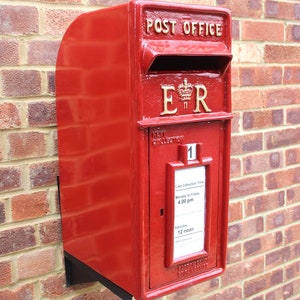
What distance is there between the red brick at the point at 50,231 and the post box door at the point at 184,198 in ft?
1.48

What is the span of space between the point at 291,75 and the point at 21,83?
1.32m

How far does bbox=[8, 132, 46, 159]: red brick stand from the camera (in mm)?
1548

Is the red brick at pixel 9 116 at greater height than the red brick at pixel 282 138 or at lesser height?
greater

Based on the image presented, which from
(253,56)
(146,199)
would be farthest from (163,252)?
(253,56)

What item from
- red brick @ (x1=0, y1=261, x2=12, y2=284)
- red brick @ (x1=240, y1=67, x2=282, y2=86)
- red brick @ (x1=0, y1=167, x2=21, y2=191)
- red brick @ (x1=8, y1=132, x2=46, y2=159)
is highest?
red brick @ (x1=240, y1=67, x2=282, y2=86)

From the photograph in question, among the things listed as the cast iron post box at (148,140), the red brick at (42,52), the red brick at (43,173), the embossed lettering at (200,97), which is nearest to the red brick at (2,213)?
the red brick at (43,173)

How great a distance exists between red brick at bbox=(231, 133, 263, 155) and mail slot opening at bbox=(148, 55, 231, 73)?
2.41 feet

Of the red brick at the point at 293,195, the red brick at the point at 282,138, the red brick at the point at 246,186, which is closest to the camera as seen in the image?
the red brick at the point at 246,186

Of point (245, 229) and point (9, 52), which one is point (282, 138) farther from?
point (9, 52)

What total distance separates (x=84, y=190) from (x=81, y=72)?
345 millimetres

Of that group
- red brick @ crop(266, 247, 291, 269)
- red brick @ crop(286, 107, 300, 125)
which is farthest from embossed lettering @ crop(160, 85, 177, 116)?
red brick @ crop(266, 247, 291, 269)

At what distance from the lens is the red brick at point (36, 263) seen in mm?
1606

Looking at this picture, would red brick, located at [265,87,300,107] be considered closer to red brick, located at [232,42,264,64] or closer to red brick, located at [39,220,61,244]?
red brick, located at [232,42,264,64]

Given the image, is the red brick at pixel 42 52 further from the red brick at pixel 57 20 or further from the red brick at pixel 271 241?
the red brick at pixel 271 241
